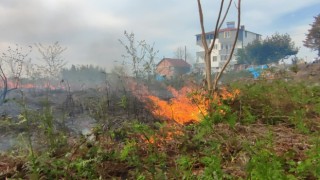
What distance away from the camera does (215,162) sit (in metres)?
2.44

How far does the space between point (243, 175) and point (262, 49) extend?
37.1m

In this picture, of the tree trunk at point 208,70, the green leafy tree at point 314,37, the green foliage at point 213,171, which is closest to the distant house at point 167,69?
the tree trunk at point 208,70

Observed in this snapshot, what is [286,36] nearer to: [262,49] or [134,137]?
[262,49]

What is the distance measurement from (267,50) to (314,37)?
660 cm

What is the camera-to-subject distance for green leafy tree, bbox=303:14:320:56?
3080 centimetres

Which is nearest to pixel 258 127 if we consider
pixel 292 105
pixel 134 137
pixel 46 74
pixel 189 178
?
pixel 292 105

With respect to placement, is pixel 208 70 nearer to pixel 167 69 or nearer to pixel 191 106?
pixel 191 106

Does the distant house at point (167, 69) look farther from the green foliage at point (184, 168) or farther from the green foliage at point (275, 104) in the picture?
the green foliage at point (184, 168)

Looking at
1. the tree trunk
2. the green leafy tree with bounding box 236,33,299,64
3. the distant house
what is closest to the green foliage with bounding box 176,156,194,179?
the tree trunk

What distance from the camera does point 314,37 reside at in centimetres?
3153

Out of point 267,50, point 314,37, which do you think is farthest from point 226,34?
point 314,37

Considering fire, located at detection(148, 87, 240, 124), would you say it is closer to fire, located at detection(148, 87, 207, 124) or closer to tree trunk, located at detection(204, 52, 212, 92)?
fire, located at detection(148, 87, 207, 124)

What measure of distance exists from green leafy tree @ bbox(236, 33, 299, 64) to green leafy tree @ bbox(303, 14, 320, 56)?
530 centimetres

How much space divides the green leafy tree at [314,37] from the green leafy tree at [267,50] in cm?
530
